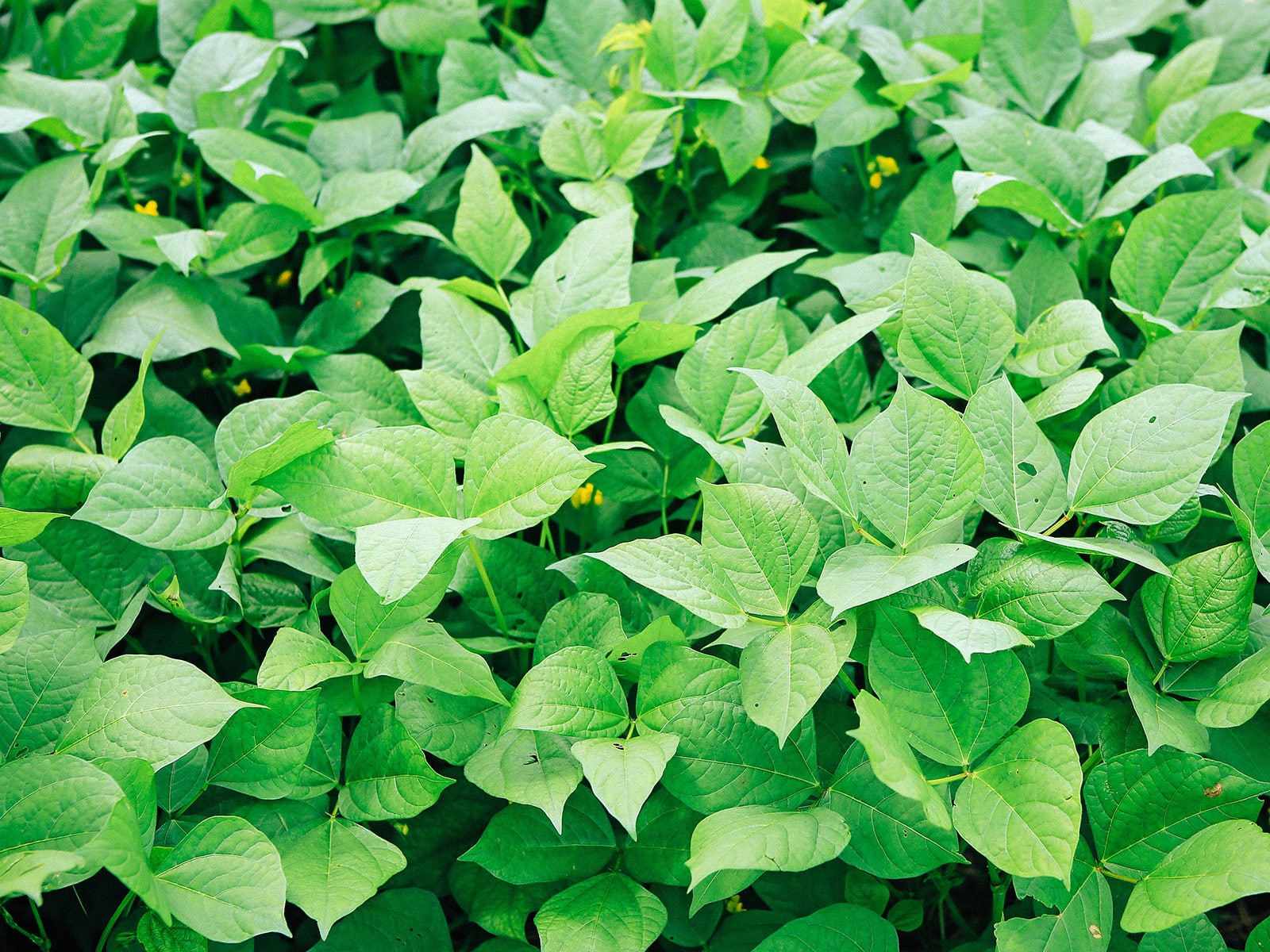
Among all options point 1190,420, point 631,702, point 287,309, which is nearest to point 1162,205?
point 1190,420

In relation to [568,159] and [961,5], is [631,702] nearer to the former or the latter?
[568,159]

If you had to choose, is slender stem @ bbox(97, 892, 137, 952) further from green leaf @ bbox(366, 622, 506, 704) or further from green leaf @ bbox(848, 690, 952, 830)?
green leaf @ bbox(848, 690, 952, 830)

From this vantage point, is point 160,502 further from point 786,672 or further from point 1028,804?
point 1028,804

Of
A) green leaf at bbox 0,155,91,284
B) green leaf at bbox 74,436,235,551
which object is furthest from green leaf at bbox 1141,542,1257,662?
green leaf at bbox 0,155,91,284

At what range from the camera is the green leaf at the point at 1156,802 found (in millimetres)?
834

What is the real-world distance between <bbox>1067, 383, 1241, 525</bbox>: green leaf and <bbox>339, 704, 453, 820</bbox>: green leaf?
0.65 meters

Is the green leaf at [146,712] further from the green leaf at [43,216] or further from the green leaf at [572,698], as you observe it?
the green leaf at [43,216]

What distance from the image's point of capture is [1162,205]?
1158mm

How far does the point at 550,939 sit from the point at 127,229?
1.03 m

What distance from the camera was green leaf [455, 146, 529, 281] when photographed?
4.05 feet

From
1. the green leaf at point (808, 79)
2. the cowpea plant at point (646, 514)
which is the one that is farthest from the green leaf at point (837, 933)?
the green leaf at point (808, 79)

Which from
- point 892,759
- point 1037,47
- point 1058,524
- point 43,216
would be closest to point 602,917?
point 892,759

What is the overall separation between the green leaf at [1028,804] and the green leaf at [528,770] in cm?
34

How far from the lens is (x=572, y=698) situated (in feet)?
2.81
